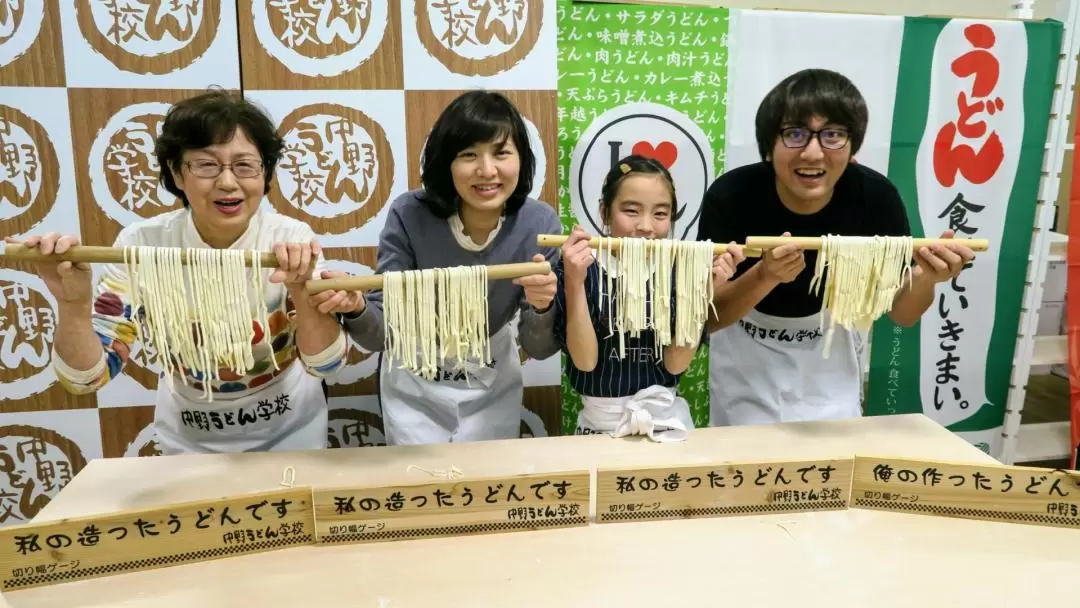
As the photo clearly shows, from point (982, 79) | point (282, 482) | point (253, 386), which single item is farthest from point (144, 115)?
point (982, 79)

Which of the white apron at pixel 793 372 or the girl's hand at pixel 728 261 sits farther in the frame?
the white apron at pixel 793 372

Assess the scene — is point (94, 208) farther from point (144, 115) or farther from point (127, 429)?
point (127, 429)

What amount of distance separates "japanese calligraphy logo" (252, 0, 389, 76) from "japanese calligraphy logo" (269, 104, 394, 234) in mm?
184

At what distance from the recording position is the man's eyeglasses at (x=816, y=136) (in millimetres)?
2461

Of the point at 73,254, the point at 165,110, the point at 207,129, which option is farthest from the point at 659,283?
the point at 165,110

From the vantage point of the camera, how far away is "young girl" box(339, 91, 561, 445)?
85.7 inches

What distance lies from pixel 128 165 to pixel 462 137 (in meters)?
1.56

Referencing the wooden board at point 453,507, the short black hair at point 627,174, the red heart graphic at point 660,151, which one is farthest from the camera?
the red heart graphic at point 660,151

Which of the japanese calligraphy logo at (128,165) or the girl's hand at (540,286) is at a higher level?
the japanese calligraphy logo at (128,165)

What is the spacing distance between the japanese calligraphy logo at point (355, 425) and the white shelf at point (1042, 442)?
3409mm

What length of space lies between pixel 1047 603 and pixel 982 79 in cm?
265

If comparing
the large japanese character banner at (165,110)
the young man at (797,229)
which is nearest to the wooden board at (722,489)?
the young man at (797,229)

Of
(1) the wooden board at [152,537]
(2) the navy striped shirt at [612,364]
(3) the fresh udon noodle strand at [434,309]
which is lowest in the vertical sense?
(1) the wooden board at [152,537]

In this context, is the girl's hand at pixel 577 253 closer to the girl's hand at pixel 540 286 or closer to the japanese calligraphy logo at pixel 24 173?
the girl's hand at pixel 540 286
